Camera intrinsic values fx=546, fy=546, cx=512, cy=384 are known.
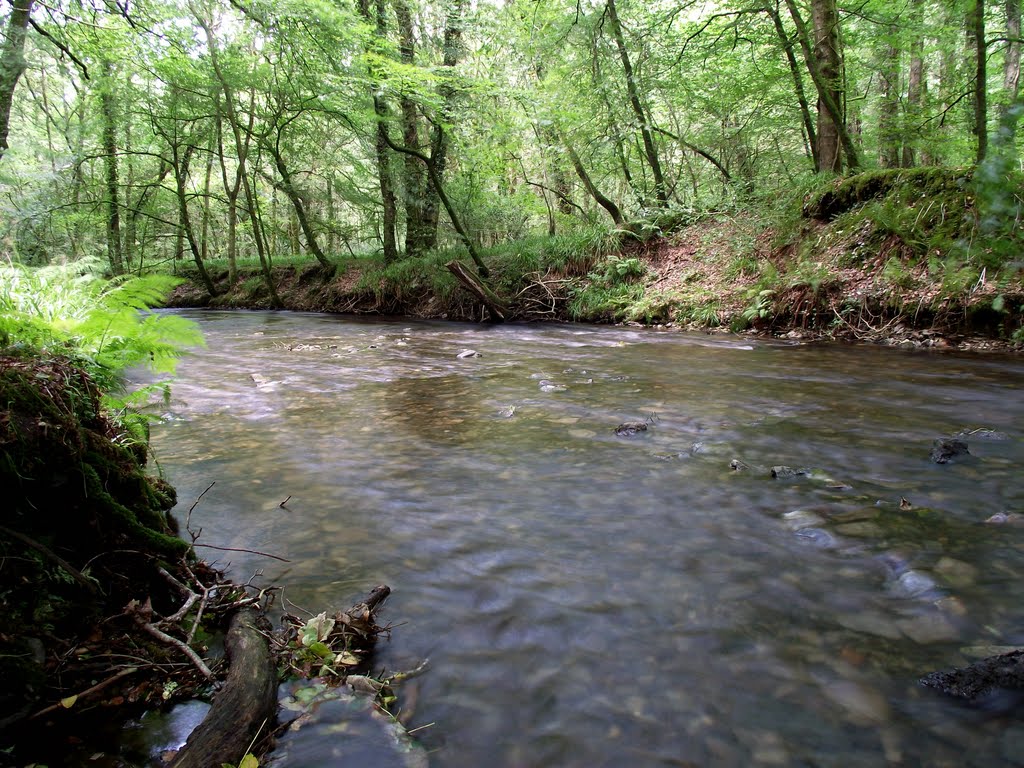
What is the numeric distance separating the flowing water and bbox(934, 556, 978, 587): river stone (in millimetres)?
15

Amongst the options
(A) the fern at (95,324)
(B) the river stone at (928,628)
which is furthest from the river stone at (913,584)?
(A) the fern at (95,324)

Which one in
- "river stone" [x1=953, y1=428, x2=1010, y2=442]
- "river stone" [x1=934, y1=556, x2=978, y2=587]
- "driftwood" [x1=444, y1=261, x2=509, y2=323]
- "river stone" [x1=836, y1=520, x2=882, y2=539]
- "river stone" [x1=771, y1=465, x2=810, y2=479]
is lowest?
"river stone" [x1=934, y1=556, x2=978, y2=587]

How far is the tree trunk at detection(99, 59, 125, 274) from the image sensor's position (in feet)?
47.7

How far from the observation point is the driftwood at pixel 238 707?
1.34 m

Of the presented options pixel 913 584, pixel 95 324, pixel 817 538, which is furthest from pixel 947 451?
pixel 95 324

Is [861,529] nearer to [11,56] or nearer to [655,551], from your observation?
[655,551]

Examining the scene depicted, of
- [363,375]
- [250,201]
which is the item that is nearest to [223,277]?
[250,201]

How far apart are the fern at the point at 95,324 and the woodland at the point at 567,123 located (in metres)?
5.85

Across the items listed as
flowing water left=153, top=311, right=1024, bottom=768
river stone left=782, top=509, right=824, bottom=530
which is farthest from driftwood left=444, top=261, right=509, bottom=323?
river stone left=782, top=509, right=824, bottom=530

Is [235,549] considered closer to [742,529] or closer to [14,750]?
[14,750]

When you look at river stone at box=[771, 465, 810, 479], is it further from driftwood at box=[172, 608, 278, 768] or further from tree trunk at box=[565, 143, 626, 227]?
tree trunk at box=[565, 143, 626, 227]

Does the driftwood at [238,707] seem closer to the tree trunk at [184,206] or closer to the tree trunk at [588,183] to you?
the tree trunk at [588,183]

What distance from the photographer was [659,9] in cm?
1173

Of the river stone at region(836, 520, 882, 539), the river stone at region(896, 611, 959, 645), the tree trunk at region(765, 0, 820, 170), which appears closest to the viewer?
the river stone at region(896, 611, 959, 645)
